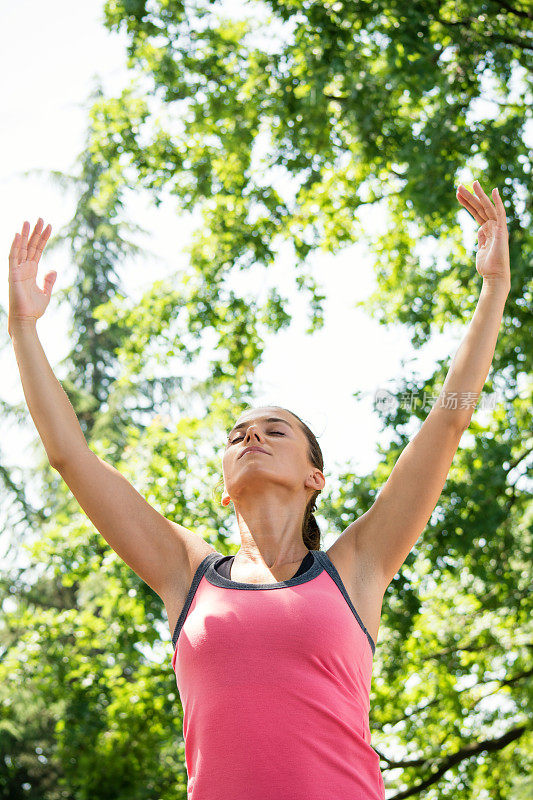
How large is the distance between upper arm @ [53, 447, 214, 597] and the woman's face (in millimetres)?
190

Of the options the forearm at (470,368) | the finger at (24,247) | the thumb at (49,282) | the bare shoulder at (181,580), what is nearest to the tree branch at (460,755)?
the bare shoulder at (181,580)

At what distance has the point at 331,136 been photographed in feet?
26.8

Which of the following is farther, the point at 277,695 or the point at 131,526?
the point at 131,526

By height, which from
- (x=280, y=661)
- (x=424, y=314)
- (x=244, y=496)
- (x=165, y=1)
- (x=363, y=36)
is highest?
(x=165, y=1)

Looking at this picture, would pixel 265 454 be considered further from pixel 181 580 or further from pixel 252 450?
pixel 181 580

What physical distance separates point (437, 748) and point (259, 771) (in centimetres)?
734

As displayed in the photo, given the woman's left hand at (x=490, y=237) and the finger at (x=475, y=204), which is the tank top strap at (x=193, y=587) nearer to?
the woman's left hand at (x=490, y=237)

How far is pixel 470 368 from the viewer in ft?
6.06

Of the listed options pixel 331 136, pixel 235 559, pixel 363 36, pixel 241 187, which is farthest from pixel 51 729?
pixel 235 559

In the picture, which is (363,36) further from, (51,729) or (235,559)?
(51,729)

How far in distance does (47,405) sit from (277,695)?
0.79 metres

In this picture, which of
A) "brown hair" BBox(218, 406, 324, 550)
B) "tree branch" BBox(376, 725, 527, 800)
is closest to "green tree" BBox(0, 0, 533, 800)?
"tree branch" BBox(376, 725, 527, 800)

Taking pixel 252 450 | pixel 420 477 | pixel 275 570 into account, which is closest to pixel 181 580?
pixel 275 570

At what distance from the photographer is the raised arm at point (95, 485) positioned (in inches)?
70.3
